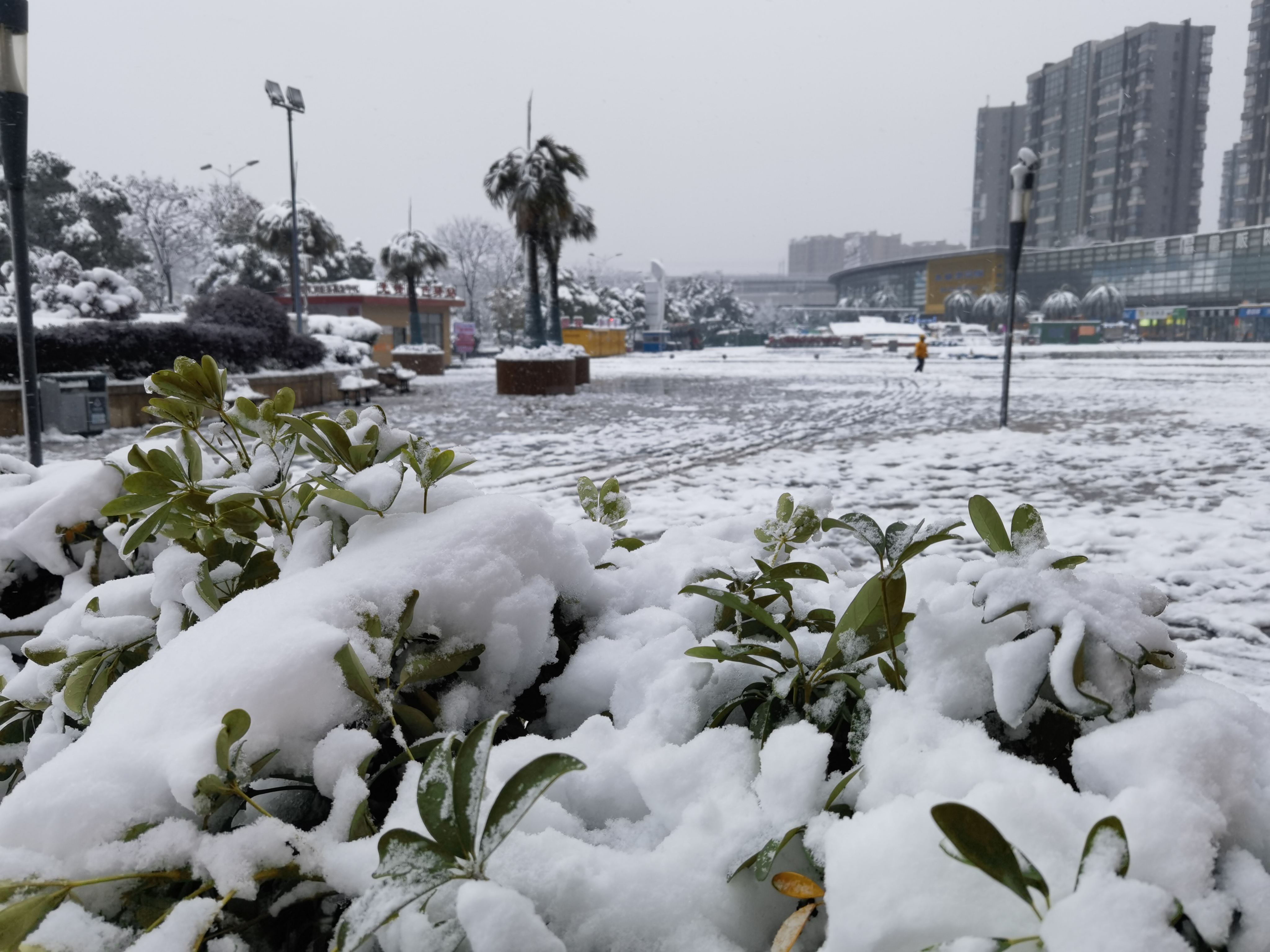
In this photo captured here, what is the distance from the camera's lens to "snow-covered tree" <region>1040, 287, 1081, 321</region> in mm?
72188

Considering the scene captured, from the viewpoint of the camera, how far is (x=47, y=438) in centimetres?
1144

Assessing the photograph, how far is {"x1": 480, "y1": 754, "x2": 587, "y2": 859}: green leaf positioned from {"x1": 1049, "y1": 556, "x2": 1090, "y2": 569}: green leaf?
47cm

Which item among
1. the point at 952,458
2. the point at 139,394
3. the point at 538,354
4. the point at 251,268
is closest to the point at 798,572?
the point at 952,458

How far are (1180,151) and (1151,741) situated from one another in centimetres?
12359

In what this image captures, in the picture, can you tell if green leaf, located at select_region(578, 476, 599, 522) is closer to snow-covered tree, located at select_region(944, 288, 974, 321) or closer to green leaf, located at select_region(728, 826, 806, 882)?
green leaf, located at select_region(728, 826, 806, 882)

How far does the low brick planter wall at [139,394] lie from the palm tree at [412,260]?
49.4 ft

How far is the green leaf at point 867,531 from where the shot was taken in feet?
2.89

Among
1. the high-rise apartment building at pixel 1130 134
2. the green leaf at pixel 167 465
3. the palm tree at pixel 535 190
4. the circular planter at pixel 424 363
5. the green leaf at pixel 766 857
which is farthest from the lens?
the high-rise apartment building at pixel 1130 134

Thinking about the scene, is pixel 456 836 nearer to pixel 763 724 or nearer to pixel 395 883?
pixel 395 883

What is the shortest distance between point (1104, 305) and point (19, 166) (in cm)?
8399

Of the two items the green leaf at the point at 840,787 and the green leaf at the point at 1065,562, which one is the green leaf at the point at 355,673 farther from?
the green leaf at the point at 1065,562

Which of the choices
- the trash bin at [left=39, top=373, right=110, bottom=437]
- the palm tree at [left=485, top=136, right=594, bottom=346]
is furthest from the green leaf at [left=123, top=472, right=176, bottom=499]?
the palm tree at [left=485, top=136, right=594, bottom=346]

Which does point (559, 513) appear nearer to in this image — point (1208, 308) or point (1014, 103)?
point (1208, 308)

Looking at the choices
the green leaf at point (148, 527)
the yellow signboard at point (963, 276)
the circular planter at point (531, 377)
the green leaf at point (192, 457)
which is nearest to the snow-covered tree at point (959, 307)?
the yellow signboard at point (963, 276)
